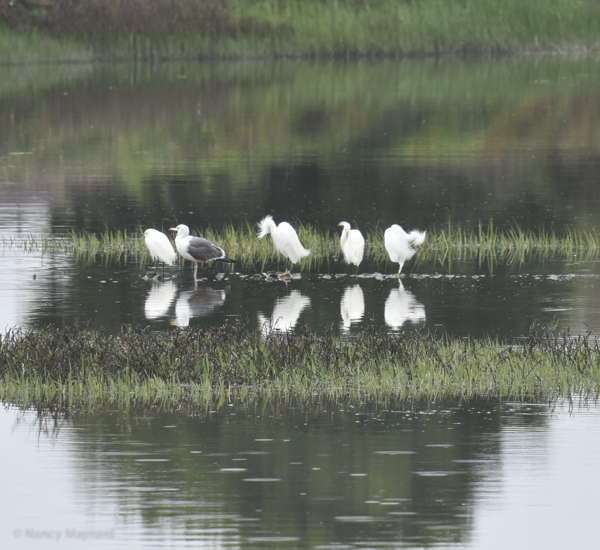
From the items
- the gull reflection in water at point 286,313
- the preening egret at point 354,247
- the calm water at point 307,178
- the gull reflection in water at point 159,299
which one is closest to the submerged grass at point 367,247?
the calm water at point 307,178

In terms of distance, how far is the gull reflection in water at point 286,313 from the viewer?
15466 mm

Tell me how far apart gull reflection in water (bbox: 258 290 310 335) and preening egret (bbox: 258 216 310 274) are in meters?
1.74

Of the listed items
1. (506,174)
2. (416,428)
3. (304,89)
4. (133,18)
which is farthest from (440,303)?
(133,18)

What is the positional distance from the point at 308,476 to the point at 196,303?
26.3 ft

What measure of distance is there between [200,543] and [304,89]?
2208 inches

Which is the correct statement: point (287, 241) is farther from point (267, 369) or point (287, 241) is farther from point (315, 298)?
point (267, 369)

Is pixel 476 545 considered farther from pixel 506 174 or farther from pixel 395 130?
pixel 395 130

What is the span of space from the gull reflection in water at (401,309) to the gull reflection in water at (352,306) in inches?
12.7

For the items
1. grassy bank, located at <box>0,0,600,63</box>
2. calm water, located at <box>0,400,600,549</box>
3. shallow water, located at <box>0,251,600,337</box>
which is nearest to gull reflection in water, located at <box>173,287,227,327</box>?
shallow water, located at <box>0,251,600,337</box>

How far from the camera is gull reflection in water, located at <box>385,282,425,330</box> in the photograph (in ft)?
52.4

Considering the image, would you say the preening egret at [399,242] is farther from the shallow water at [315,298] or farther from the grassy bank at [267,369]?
the grassy bank at [267,369]

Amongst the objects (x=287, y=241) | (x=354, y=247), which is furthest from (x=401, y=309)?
(x=287, y=241)

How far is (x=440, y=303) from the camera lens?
17219 mm

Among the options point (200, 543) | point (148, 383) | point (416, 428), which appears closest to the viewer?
point (200, 543)
